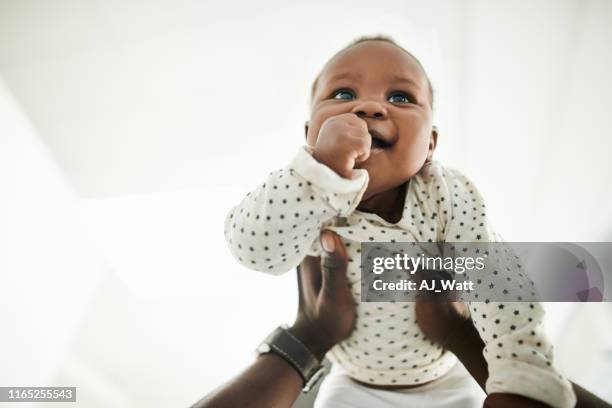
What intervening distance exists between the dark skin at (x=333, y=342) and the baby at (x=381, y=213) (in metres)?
0.01

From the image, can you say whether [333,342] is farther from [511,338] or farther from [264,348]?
[511,338]

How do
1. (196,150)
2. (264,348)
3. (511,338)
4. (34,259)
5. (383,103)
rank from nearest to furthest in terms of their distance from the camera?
(511,338), (383,103), (264,348), (34,259), (196,150)

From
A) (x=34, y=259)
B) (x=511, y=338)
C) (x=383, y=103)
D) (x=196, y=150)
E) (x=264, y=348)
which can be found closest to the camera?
(x=511, y=338)

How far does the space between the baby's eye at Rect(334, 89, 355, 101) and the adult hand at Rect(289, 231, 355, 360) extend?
169 millimetres

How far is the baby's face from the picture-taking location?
0.45 metres

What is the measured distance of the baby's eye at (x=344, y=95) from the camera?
49 centimetres

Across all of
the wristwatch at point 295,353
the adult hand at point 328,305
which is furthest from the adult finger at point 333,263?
the wristwatch at point 295,353

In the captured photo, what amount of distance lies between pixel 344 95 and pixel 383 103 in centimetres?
6

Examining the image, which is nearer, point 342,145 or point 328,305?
point 342,145

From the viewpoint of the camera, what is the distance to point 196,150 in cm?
100

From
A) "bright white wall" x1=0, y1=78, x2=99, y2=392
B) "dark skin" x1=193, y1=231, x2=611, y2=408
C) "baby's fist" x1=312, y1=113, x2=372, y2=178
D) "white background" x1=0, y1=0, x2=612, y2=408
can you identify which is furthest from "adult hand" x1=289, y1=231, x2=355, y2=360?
"bright white wall" x1=0, y1=78, x2=99, y2=392

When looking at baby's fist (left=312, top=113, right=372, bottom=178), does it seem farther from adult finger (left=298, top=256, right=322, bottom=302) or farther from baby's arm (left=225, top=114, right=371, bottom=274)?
adult finger (left=298, top=256, right=322, bottom=302)

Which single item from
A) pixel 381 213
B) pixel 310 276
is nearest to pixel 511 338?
pixel 381 213

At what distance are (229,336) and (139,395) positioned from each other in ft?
0.82
